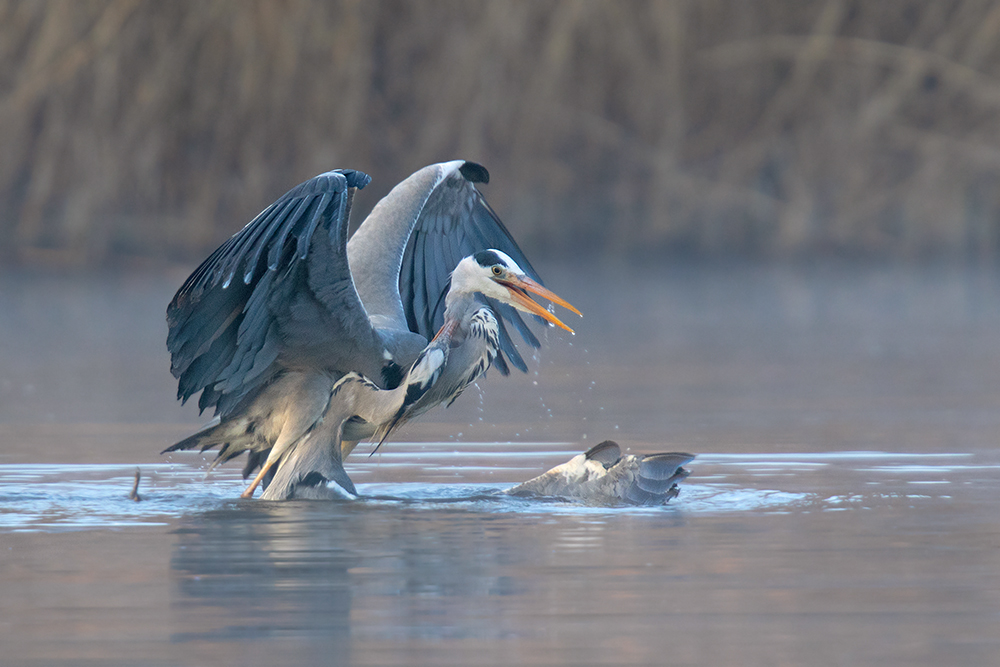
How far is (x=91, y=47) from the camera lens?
16672 millimetres

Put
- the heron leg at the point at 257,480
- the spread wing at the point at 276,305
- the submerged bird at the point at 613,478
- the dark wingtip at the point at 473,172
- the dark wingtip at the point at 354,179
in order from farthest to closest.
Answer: the dark wingtip at the point at 473,172 < the heron leg at the point at 257,480 < the dark wingtip at the point at 354,179 < the spread wing at the point at 276,305 < the submerged bird at the point at 613,478

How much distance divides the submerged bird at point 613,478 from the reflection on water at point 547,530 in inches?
2.9

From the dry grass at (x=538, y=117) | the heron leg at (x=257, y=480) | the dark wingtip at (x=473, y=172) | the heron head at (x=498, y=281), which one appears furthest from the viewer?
the dry grass at (x=538, y=117)

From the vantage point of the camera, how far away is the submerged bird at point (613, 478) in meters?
5.89

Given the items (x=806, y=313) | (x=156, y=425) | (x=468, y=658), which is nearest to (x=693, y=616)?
(x=468, y=658)

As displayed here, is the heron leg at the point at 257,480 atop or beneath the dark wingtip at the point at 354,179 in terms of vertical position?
beneath

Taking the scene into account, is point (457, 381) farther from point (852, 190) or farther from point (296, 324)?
point (852, 190)

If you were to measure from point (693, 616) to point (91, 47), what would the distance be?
13577mm

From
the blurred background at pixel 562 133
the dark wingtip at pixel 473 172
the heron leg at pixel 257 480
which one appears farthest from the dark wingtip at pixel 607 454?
the blurred background at pixel 562 133

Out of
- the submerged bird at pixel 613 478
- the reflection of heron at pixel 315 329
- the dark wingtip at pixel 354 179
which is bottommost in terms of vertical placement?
the submerged bird at pixel 613 478

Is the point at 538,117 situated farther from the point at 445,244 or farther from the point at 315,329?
the point at 315,329

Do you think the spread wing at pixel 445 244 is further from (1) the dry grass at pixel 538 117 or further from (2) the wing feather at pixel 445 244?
(1) the dry grass at pixel 538 117

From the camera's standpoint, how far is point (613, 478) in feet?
19.6

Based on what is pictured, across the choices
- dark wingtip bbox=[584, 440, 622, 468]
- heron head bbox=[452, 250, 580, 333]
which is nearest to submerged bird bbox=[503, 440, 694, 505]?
dark wingtip bbox=[584, 440, 622, 468]
